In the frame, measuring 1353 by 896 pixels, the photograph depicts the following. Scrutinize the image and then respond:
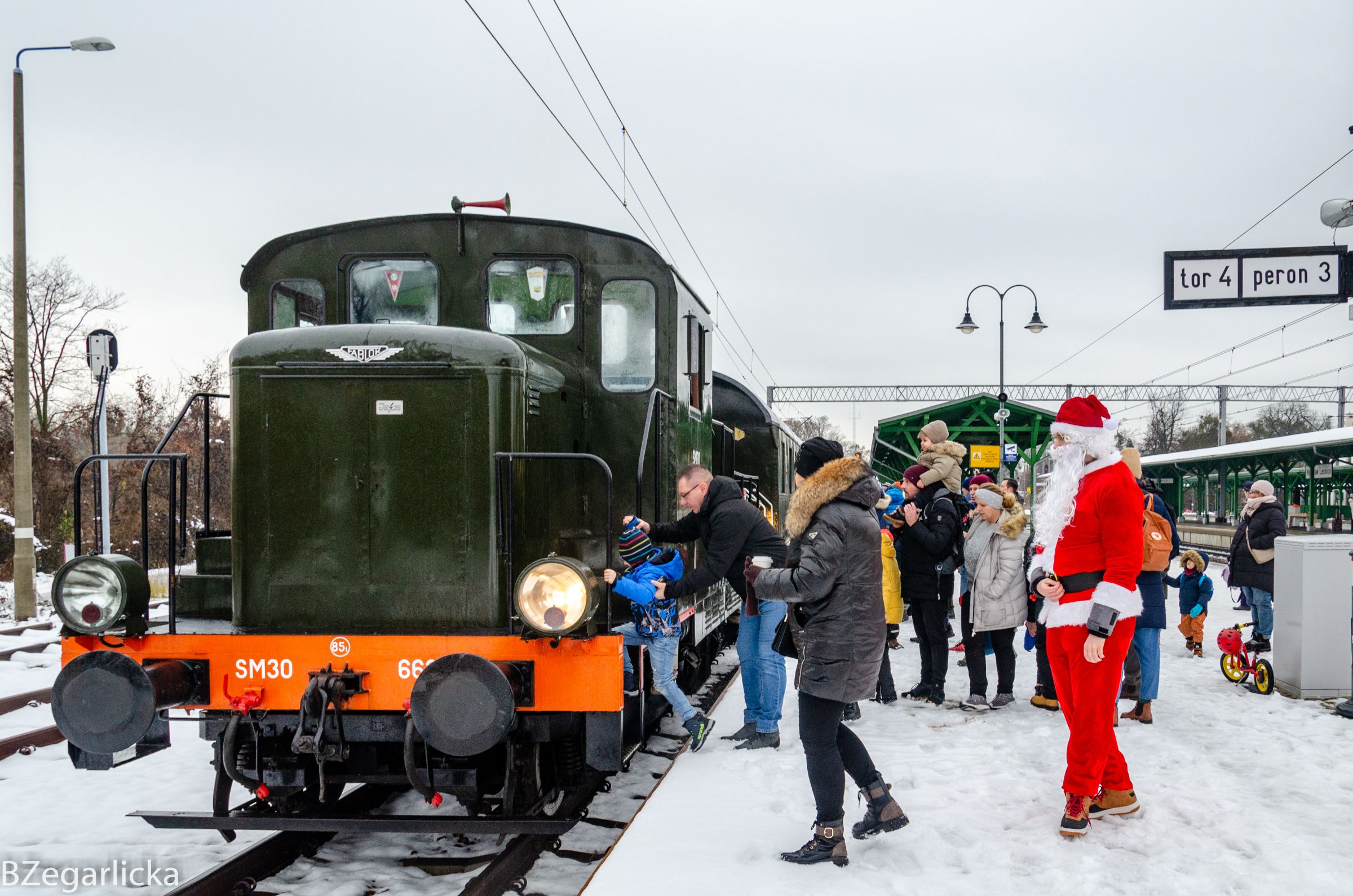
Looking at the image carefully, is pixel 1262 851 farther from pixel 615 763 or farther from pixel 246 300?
pixel 246 300

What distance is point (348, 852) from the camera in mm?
→ 4723

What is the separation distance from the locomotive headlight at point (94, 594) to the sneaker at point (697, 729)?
2.90 m

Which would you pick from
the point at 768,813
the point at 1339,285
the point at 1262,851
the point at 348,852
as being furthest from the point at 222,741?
the point at 1339,285

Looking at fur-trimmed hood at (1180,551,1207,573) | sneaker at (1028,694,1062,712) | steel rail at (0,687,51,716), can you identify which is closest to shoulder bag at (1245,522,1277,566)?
fur-trimmed hood at (1180,551,1207,573)

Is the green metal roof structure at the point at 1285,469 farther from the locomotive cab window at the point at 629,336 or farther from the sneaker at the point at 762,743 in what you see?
the locomotive cab window at the point at 629,336

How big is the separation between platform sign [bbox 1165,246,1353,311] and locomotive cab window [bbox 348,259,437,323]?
212 inches

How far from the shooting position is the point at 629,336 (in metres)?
5.71

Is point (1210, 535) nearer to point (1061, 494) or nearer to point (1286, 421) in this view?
point (1061, 494)

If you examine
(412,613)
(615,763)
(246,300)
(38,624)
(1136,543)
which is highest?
(246,300)

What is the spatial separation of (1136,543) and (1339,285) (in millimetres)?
4354

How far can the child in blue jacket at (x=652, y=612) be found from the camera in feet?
16.1

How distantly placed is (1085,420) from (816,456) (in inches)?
48.7

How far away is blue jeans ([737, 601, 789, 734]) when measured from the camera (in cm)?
568

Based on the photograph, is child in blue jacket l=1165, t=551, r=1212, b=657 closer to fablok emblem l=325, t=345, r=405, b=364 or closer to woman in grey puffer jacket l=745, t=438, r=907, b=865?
woman in grey puffer jacket l=745, t=438, r=907, b=865
